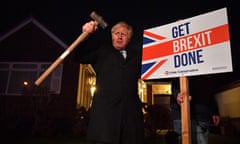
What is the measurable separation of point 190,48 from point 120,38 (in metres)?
0.75

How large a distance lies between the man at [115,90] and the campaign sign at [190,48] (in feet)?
0.82

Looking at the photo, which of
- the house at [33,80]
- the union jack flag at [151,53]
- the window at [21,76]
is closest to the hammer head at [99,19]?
the union jack flag at [151,53]

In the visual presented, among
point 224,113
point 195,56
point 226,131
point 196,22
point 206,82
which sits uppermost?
point 196,22

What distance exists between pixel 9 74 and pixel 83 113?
6.12 meters

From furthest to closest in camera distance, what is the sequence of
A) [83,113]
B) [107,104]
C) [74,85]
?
1. [74,85]
2. [83,113]
3. [107,104]

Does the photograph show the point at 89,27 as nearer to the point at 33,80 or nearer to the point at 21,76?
the point at 33,80

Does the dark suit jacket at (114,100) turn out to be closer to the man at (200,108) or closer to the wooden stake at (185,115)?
the wooden stake at (185,115)

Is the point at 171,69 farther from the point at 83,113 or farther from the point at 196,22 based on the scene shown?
the point at 83,113

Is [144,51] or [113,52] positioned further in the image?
[144,51]

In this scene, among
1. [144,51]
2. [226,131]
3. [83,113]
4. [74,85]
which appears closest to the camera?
[144,51]

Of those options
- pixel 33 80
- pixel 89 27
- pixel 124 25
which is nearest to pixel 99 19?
pixel 89 27

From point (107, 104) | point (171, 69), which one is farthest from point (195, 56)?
point (107, 104)

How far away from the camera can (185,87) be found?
2250 mm

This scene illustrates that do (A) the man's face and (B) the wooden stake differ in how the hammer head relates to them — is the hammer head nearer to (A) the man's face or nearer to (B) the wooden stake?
(A) the man's face
